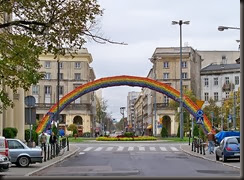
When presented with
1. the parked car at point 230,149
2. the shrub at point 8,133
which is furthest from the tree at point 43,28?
the shrub at point 8,133

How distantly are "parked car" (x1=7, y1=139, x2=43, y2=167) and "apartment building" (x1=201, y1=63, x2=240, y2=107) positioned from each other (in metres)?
85.3

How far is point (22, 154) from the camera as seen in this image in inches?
1083

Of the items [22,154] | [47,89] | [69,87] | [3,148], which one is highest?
[69,87]

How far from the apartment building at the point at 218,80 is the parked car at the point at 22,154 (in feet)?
280

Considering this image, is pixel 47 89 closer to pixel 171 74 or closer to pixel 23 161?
pixel 171 74

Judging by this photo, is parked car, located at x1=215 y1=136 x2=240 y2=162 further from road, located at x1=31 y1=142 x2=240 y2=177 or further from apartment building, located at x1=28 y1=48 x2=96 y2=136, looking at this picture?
apartment building, located at x1=28 y1=48 x2=96 y2=136

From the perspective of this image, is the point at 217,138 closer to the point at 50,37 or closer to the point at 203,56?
the point at 50,37

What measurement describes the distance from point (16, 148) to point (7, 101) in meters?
7.06

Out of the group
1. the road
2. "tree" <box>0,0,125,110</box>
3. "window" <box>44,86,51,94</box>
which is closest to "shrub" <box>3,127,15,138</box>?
the road

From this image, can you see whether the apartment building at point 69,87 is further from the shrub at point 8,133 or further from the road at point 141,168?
the road at point 141,168

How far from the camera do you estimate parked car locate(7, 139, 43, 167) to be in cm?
2750

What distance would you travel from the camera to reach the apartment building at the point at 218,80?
112 metres

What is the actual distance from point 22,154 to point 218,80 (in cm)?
9160

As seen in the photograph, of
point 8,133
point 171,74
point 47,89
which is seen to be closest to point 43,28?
point 8,133
